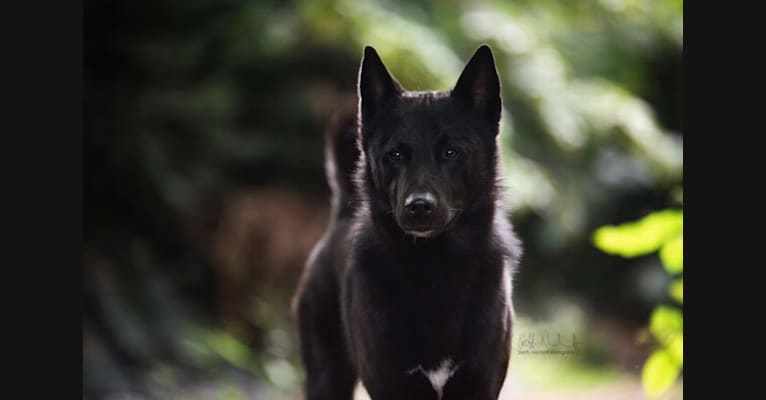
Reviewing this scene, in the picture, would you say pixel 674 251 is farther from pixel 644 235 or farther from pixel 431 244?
pixel 431 244

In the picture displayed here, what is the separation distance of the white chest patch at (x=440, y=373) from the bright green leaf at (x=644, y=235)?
1004 mm

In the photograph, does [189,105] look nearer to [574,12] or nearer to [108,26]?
[108,26]

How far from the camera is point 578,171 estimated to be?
955 cm

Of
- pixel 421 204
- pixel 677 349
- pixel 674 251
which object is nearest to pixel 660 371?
pixel 677 349

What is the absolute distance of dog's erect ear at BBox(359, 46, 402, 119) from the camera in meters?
3.90

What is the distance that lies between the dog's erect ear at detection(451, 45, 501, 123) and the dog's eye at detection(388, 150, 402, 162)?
0.33 meters

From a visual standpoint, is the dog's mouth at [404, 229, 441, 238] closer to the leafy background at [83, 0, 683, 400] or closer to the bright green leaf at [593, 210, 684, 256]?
the bright green leaf at [593, 210, 684, 256]

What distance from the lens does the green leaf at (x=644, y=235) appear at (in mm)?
4281

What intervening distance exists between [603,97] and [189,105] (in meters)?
3.90

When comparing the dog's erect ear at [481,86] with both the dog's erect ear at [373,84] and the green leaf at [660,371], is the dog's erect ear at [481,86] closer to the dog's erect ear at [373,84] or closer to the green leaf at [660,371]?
the dog's erect ear at [373,84]

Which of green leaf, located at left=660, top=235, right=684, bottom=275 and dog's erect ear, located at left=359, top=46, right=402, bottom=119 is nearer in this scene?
dog's erect ear, located at left=359, top=46, right=402, bottom=119

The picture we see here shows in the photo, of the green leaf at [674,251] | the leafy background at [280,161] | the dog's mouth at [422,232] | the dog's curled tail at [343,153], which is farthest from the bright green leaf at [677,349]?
the leafy background at [280,161]

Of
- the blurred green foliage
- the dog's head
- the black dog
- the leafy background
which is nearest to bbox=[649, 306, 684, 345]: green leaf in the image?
the blurred green foliage

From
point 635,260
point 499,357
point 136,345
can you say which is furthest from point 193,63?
point 499,357
